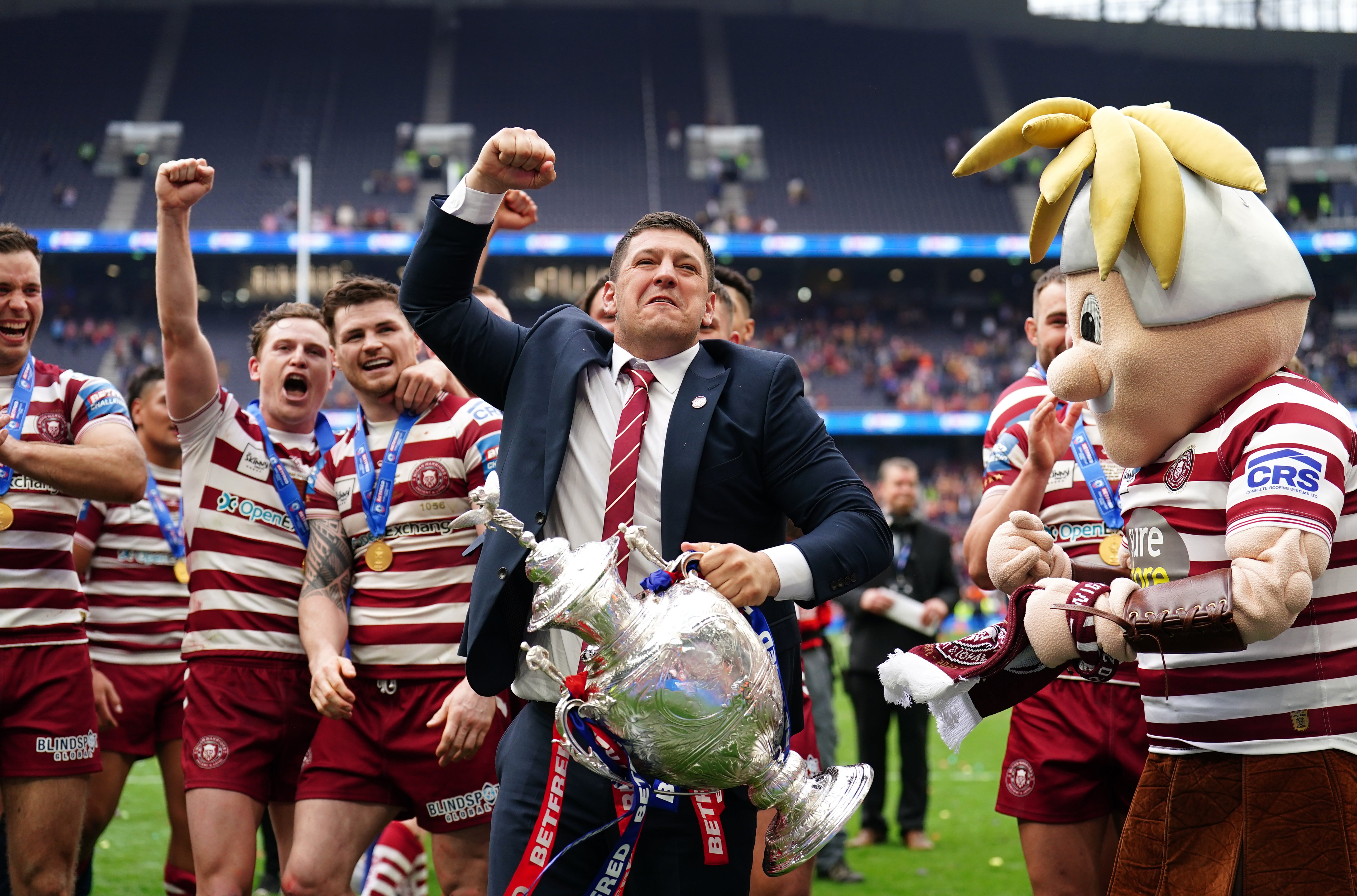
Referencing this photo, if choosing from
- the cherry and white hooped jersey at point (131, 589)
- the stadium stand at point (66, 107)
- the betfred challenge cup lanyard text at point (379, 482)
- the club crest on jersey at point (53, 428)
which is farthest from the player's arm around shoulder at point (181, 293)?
the stadium stand at point (66, 107)

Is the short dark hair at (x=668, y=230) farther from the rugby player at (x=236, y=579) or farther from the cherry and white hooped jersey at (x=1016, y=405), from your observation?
the cherry and white hooped jersey at (x=1016, y=405)

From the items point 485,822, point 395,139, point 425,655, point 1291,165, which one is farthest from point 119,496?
point 1291,165

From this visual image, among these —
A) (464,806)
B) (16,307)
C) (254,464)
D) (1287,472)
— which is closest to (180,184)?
(16,307)

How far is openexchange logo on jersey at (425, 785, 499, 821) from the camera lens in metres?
3.86

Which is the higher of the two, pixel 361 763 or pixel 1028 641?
pixel 1028 641

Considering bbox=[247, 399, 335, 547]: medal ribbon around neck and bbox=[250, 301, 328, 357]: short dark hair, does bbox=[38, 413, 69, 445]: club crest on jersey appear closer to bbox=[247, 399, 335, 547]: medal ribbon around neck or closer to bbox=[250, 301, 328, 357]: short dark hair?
bbox=[247, 399, 335, 547]: medal ribbon around neck

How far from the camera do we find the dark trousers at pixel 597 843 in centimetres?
285

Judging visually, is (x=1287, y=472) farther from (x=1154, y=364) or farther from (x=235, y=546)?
(x=235, y=546)

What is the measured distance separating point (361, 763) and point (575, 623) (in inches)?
67.7

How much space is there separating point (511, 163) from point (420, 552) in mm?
1538

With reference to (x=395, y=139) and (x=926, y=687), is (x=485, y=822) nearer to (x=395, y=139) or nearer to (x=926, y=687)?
(x=926, y=687)

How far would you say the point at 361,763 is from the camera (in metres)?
3.83

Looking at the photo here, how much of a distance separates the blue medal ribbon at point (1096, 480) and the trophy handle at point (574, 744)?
5.74 ft

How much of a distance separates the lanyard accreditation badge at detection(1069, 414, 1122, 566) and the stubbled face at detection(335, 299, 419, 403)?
208 cm
